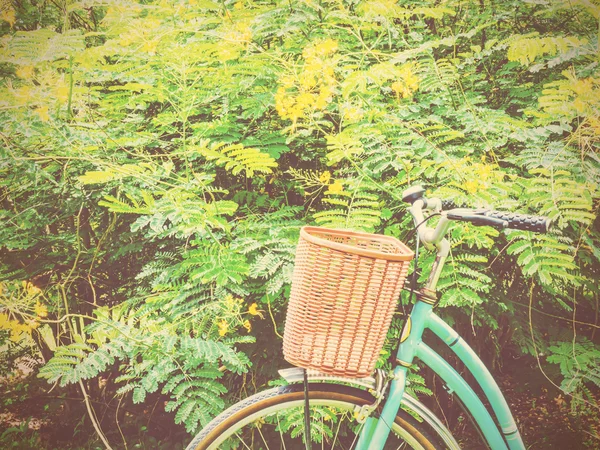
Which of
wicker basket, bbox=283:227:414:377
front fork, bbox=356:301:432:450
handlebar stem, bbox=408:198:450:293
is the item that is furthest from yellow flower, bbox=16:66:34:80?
front fork, bbox=356:301:432:450

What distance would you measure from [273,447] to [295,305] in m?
1.59

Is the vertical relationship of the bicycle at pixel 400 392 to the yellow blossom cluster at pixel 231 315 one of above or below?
above

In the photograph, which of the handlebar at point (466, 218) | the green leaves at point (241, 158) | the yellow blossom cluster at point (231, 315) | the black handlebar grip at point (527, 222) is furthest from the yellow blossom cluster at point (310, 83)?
the black handlebar grip at point (527, 222)

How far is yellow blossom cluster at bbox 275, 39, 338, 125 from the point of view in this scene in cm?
189

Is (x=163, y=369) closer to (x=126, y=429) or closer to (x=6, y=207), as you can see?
(x=126, y=429)

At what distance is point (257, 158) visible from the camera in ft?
6.88

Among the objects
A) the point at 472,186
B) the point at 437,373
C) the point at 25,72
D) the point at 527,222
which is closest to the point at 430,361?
the point at 437,373

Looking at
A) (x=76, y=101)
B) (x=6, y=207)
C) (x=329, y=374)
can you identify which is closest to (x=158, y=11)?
(x=76, y=101)

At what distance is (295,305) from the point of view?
4.00 ft

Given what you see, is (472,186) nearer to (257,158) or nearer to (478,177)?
(478,177)

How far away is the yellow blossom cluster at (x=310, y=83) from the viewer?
189cm

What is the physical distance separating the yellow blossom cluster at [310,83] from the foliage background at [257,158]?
0.01 metres

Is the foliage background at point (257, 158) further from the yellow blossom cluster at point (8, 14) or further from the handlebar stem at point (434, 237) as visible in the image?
the handlebar stem at point (434, 237)

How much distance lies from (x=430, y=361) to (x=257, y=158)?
122 cm
